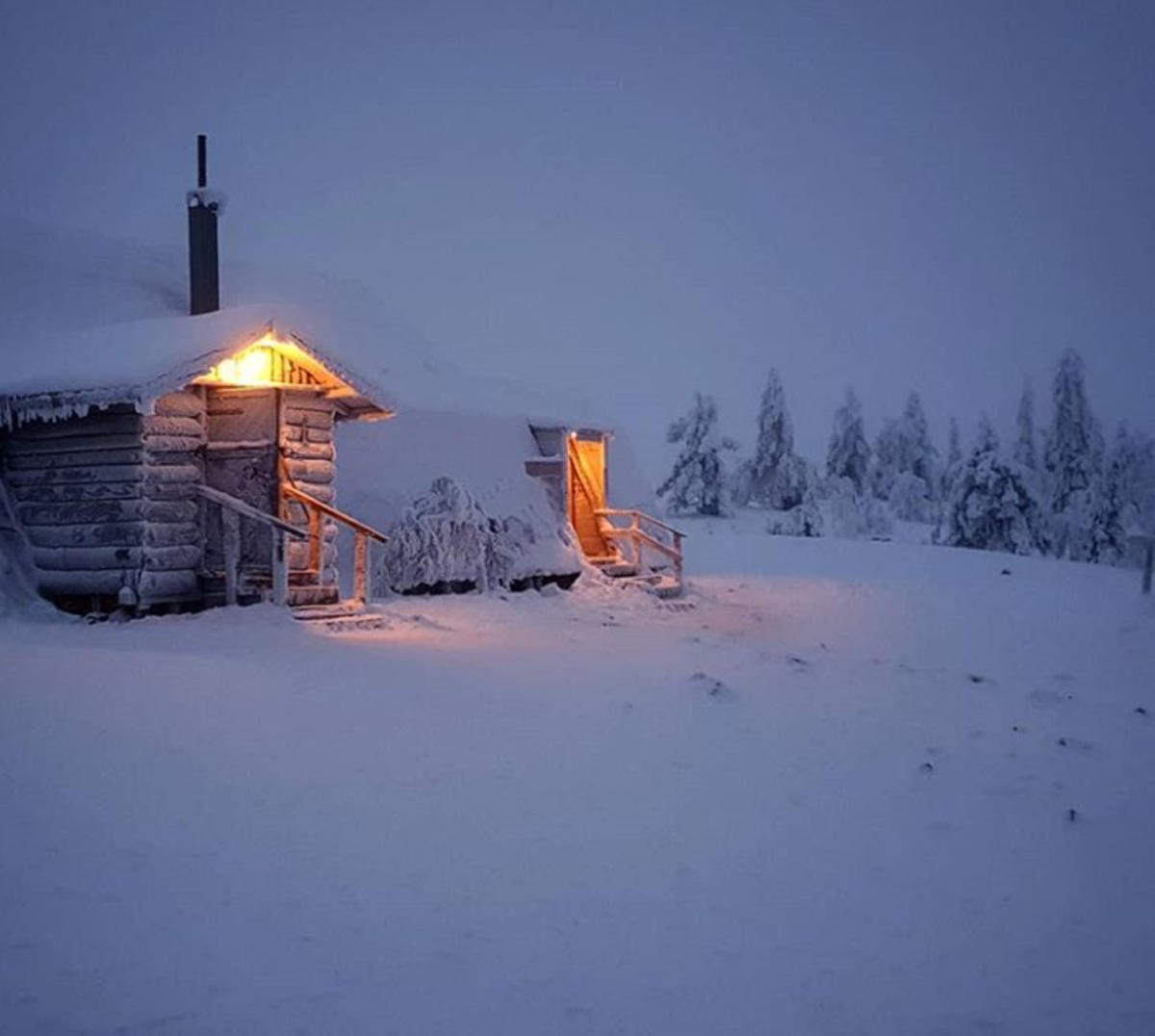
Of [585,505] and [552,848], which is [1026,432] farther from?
[552,848]

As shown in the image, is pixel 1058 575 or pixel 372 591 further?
pixel 1058 575

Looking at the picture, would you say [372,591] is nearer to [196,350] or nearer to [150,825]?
[196,350]

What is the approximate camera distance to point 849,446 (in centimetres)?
6153

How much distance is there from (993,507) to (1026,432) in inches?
705

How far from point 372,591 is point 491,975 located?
42.8 feet

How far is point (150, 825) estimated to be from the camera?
518 cm

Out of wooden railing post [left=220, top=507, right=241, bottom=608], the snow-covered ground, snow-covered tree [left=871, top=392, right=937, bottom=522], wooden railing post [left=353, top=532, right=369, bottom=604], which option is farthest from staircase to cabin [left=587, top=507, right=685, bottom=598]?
snow-covered tree [left=871, top=392, right=937, bottom=522]

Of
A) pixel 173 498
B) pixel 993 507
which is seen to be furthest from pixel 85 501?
A: pixel 993 507

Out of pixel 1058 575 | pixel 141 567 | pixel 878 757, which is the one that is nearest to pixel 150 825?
pixel 878 757

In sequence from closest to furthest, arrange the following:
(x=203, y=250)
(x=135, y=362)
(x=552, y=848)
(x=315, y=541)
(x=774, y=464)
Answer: (x=552, y=848)
(x=135, y=362)
(x=315, y=541)
(x=203, y=250)
(x=774, y=464)

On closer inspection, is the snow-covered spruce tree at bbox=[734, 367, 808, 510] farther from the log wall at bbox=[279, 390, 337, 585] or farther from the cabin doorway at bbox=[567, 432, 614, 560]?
the log wall at bbox=[279, 390, 337, 585]

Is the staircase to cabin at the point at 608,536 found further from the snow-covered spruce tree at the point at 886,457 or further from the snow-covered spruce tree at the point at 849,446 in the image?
the snow-covered spruce tree at the point at 886,457

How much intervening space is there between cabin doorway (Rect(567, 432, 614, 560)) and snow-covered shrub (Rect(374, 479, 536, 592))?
472 cm

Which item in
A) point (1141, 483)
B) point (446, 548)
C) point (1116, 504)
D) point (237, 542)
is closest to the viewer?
point (237, 542)
